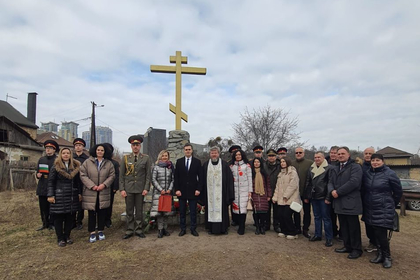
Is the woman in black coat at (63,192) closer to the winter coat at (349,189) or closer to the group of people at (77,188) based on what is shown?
the group of people at (77,188)

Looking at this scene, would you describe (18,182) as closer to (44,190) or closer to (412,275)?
(44,190)

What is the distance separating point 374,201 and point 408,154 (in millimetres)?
32425

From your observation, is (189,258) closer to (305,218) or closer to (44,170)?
(305,218)

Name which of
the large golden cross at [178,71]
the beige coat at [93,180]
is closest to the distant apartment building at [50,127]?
the large golden cross at [178,71]

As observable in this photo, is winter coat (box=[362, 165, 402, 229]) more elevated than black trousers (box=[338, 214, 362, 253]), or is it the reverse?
winter coat (box=[362, 165, 402, 229])

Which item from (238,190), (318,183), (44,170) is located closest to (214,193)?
(238,190)

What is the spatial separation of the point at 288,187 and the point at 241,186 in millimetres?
952

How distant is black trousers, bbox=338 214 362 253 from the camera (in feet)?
13.5

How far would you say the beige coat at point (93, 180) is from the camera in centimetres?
468

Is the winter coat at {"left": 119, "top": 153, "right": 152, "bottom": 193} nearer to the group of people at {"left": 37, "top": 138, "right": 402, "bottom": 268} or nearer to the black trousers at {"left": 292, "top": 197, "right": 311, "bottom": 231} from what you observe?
the group of people at {"left": 37, "top": 138, "right": 402, "bottom": 268}

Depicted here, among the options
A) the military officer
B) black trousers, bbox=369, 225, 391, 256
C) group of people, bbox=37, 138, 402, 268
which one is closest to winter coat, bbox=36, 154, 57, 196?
group of people, bbox=37, 138, 402, 268

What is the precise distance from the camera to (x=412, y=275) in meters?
3.47

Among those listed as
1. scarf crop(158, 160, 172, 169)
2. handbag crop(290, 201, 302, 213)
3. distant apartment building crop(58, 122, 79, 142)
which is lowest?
handbag crop(290, 201, 302, 213)

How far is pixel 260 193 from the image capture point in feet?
17.4
